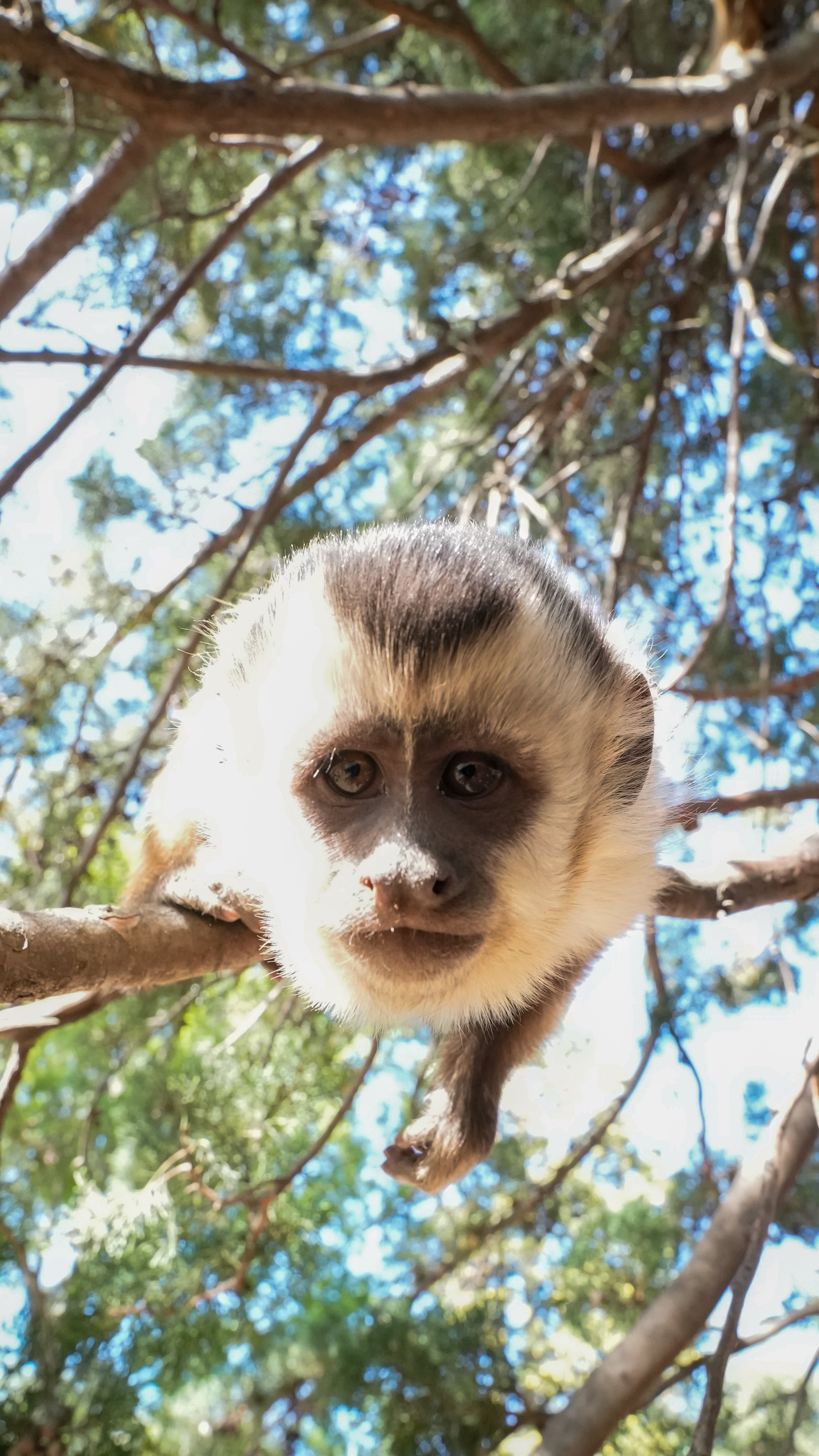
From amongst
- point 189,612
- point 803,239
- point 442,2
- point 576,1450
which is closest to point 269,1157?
point 576,1450

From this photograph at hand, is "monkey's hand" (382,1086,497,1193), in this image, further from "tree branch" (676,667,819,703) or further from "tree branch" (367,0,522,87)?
"tree branch" (367,0,522,87)

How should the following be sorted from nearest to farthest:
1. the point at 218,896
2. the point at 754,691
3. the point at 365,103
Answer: the point at 218,896
the point at 365,103
the point at 754,691

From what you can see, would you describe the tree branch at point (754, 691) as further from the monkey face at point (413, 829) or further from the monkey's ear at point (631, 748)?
the monkey face at point (413, 829)

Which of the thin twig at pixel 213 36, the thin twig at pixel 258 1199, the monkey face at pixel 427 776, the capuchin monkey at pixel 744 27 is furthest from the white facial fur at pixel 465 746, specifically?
the capuchin monkey at pixel 744 27

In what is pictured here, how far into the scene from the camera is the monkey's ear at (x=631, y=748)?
2096 millimetres

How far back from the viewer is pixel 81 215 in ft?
7.54

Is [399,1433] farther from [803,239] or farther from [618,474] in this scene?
[803,239]

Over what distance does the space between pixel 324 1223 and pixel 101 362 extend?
8.45 feet

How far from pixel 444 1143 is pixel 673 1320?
0.63m

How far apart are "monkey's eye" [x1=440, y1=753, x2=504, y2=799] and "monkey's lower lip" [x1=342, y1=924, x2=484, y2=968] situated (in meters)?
0.24

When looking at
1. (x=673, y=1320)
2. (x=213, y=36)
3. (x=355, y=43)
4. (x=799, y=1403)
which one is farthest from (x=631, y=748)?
(x=355, y=43)

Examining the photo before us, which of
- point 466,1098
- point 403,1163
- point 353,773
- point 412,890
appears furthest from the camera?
point 466,1098

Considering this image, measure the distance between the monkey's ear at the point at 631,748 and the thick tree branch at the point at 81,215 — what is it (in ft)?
5.02

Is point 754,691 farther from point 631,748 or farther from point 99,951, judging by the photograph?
point 99,951
